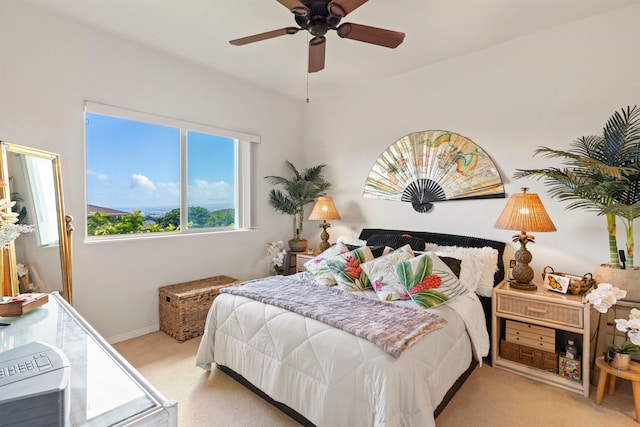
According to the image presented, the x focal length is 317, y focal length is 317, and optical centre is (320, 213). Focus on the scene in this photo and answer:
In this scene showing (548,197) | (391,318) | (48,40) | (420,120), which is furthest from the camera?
(420,120)

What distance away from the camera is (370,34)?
2.03 m

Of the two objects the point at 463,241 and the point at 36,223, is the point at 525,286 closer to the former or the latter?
the point at 463,241

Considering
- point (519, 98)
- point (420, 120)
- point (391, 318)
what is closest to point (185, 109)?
point (420, 120)

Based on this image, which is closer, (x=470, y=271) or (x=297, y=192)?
(x=470, y=271)

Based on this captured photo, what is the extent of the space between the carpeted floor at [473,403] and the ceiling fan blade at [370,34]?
2.38m

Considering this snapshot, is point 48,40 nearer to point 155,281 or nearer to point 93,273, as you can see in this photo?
point 93,273

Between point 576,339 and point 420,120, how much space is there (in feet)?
8.05

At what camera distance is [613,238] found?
7.58ft

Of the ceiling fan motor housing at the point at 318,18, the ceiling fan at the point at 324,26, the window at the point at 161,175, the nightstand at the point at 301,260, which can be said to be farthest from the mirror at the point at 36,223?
the nightstand at the point at 301,260

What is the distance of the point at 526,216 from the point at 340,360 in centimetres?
179

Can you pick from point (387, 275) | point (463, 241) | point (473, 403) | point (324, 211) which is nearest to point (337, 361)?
point (387, 275)

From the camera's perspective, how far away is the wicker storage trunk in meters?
2.95

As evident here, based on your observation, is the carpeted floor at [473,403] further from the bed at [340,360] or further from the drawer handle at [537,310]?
the drawer handle at [537,310]

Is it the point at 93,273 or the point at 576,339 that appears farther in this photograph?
the point at 93,273
